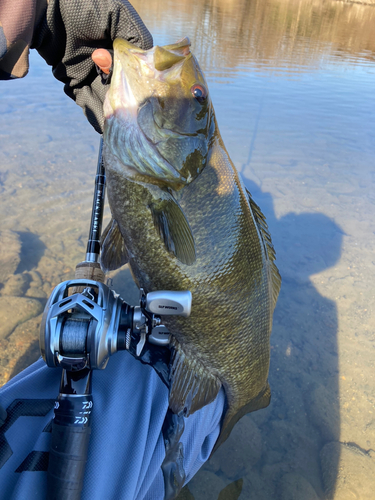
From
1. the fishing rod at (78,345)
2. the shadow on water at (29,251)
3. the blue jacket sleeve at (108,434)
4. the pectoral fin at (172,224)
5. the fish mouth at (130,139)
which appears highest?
the fish mouth at (130,139)

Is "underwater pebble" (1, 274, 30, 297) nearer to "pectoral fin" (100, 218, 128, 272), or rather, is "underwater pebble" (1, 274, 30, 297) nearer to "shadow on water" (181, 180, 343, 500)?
"pectoral fin" (100, 218, 128, 272)

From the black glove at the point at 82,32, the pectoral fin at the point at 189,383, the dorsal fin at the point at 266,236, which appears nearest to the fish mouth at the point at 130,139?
the dorsal fin at the point at 266,236

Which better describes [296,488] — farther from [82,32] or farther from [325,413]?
[82,32]

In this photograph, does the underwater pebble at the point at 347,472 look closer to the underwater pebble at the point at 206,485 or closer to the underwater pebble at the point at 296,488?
the underwater pebble at the point at 296,488

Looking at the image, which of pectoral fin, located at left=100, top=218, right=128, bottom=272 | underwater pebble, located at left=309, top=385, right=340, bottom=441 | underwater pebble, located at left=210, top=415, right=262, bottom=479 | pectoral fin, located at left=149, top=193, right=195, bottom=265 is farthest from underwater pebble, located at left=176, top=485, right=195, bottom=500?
pectoral fin, located at left=149, top=193, right=195, bottom=265

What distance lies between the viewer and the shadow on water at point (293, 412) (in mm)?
2283

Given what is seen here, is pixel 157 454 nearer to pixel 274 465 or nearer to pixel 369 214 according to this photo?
pixel 274 465

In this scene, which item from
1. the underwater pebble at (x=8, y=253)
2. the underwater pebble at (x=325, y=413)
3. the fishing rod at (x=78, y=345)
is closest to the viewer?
the fishing rod at (x=78, y=345)

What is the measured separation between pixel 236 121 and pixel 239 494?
718 centimetres

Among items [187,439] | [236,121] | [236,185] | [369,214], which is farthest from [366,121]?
[187,439]

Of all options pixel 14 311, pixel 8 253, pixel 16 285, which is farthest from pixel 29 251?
pixel 14 311

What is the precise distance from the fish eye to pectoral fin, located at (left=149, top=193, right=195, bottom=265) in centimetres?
43

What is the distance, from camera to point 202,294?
1594mm

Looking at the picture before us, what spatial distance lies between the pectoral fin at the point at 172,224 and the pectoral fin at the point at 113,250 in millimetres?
277
